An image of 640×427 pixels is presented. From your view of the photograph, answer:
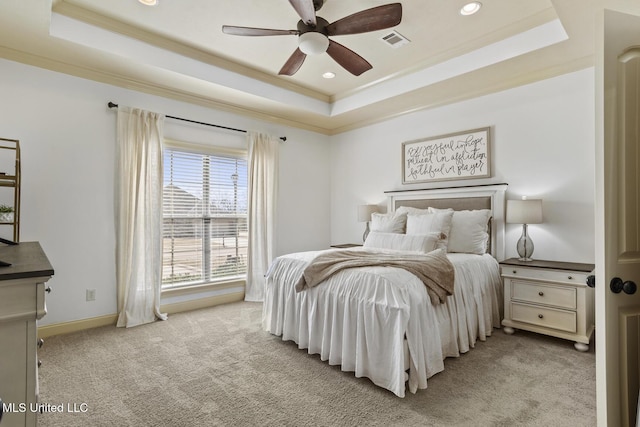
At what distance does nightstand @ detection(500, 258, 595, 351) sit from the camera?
280 centimetres

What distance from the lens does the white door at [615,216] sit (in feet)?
4.25

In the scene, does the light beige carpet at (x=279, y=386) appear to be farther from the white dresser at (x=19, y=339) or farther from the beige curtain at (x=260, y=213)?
the beige curtain at (x=260, y=213)

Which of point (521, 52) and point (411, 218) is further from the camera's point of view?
point (411, 218)

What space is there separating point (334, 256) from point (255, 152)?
2.32 meters

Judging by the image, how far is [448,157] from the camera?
164 inches

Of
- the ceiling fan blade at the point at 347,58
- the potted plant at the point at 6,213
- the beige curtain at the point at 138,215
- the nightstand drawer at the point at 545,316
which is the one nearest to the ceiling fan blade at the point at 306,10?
the ceiling fan blade at the point at 347,58

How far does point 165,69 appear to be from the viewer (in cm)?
333

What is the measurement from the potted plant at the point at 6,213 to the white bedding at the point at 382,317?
2.22 meters

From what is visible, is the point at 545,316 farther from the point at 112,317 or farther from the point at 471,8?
the point at 112,317

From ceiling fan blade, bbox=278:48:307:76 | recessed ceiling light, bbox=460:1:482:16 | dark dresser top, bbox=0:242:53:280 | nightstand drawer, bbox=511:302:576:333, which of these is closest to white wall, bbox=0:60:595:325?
nightstand drawer, bbox=511:302:576:333

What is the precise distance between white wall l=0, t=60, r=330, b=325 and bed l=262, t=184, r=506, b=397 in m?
1.87

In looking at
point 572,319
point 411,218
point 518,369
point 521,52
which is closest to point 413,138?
→ point 411,218

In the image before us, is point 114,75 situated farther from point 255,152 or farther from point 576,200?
point 576,200

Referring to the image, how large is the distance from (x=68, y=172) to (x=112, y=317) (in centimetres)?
157
